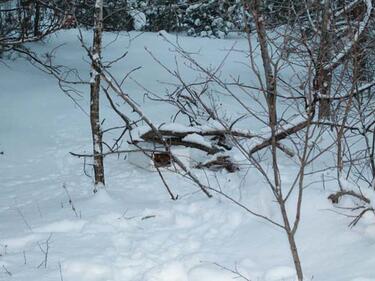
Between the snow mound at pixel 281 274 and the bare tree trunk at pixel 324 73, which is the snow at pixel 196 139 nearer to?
the bare tree trunk at pixel 324 73

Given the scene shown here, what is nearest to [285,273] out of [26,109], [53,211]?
[53,211]

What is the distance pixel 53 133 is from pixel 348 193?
706 centimetres

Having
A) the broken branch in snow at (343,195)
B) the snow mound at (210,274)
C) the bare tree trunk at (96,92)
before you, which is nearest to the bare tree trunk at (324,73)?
the broken branch in snow at (343,195)

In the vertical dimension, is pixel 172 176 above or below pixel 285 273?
below

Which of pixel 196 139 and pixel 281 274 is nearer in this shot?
pixel 281 274

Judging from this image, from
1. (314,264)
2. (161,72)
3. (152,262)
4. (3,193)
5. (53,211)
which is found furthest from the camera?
(161,72)

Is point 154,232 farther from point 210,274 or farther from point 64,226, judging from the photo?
point 210,274

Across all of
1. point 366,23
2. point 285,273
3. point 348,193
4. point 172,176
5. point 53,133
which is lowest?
point 53,133

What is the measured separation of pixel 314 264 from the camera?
4.04 m

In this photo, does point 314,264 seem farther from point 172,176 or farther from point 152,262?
point 172,176

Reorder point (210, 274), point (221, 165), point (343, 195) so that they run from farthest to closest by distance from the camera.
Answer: point (221, 165), point (343, 195), point (210, 274)

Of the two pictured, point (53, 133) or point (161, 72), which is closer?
point (53, 133)

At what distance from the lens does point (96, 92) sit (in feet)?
20.8

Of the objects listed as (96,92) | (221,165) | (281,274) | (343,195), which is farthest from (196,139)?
(281,274)
